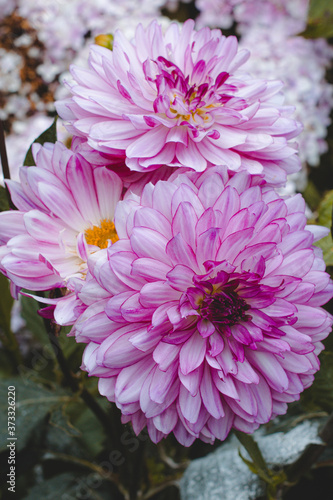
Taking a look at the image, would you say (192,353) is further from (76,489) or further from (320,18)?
(320,18)

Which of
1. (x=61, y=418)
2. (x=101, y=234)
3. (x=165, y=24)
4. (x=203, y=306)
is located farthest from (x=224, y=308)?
(x=165, y=24)

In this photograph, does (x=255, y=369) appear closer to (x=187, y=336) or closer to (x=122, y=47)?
(x=187, y=336)

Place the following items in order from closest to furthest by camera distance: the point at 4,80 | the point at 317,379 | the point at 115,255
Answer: the point at 115,255 < the point at 317,379 < the point at 4,80

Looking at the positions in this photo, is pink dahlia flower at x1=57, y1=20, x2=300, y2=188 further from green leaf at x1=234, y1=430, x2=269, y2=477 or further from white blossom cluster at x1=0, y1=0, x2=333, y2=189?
white blossom cluster at x1=0, y1=0, x2=333, y2=189

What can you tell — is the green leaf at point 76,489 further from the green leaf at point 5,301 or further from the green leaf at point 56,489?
the green leaf at point 5,301

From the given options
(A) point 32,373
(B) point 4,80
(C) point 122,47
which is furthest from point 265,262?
(B) point 4,80

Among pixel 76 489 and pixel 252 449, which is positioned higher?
pixel 252 449
